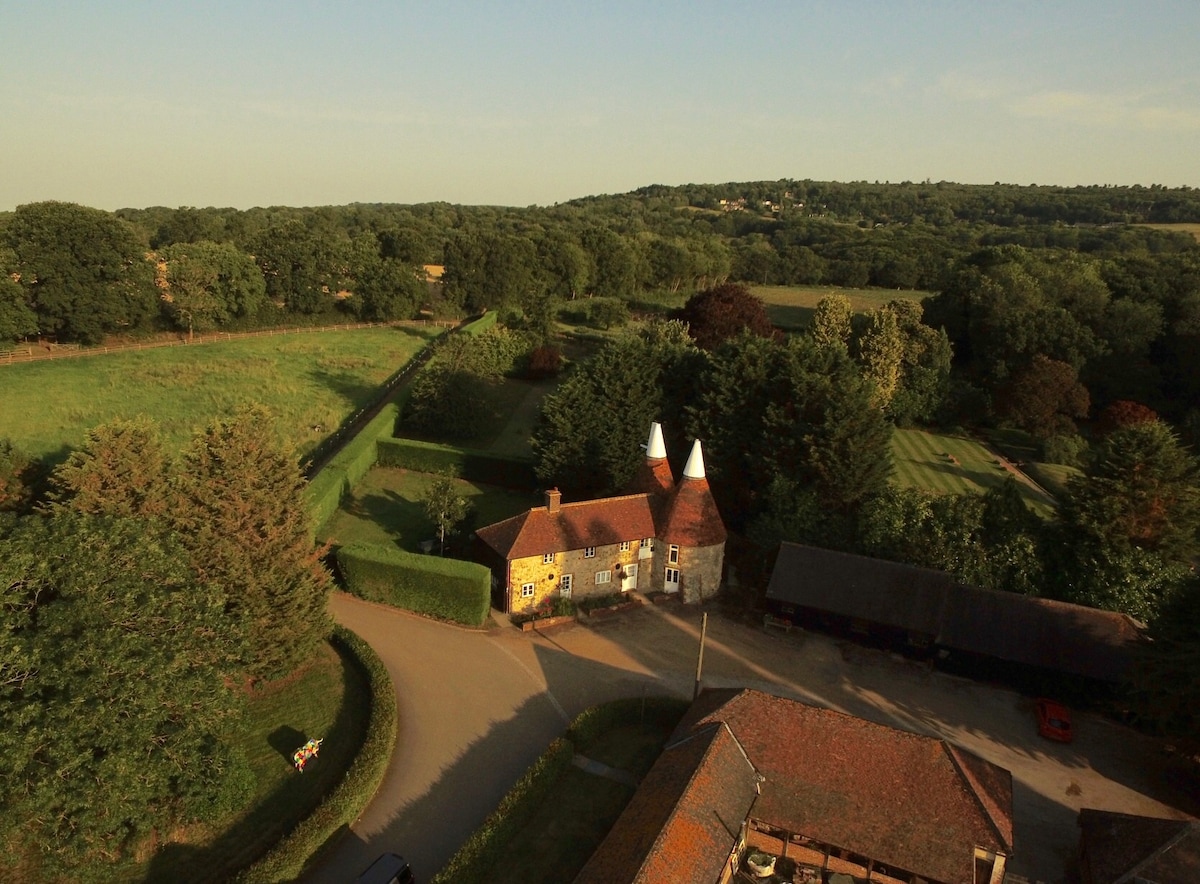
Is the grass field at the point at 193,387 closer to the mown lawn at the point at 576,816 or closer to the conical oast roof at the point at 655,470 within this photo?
the conical oast roof at the point at 655,470

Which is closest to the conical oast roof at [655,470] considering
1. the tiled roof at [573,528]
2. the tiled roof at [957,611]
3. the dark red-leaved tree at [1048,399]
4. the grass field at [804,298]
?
the tiled roof at [573,528]

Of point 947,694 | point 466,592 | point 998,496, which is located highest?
point 998,496

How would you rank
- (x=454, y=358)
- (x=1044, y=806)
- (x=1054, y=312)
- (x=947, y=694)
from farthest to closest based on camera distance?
1. (x=1054, y=312)
2. (x=454, y=358)
3. (x=947, y=694)
4. (x=1044, y=806)

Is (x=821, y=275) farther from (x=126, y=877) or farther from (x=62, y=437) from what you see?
(x=126, y=877)

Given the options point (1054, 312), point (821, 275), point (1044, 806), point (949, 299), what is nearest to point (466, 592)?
point (1044, 806)

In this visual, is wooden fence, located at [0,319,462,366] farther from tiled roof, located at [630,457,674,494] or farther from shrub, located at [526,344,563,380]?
tiled roof, located at [630,457,674,494]

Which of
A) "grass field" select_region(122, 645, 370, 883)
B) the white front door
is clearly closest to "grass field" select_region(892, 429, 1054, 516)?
the white front door
